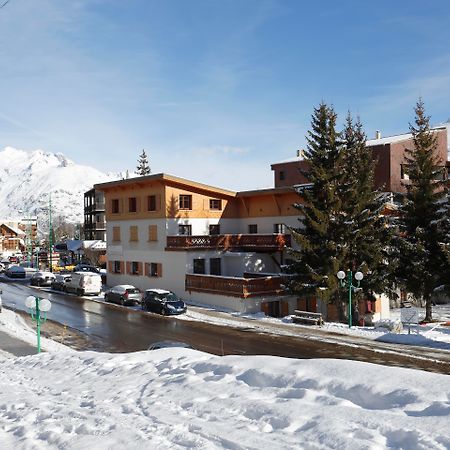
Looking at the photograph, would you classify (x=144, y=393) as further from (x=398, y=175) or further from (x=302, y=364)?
(x=398, y=175)

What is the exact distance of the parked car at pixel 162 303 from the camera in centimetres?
3357

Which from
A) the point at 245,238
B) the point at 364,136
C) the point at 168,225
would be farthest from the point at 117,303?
the point at 364,136

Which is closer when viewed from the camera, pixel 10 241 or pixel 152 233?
pixel 152 233

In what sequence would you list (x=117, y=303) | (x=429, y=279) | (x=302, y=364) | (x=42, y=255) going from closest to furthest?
(x=302, y=364) → (x=429, y=279) → (x=117, y=303) → (x=42, y=255)

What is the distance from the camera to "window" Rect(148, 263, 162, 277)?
42188 millimetres

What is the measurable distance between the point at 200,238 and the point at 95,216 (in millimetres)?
53662

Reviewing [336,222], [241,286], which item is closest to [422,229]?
[336,222]

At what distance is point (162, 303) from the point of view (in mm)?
33906

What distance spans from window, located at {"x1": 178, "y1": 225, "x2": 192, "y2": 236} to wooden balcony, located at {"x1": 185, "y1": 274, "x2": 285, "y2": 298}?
5.92m

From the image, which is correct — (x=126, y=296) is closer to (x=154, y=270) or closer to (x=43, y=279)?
(x=154, y=270)

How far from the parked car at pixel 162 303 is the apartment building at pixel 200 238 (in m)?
3.50

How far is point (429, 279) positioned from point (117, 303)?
72.6 ft

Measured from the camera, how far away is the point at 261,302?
3491cm

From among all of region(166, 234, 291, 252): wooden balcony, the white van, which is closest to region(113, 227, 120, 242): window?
the white van
